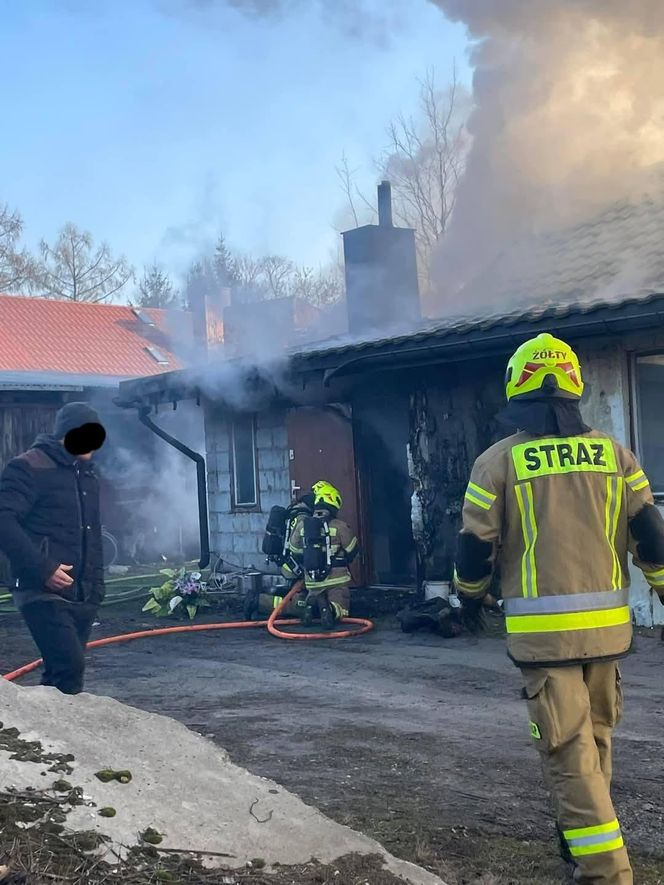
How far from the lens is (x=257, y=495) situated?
496 inches

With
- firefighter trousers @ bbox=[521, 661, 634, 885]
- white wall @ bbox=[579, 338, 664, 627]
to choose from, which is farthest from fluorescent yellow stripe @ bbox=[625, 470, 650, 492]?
white wall @ bbox=[579, 338, 664, 627]

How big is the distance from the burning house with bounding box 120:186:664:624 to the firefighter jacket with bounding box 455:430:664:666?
4.74m

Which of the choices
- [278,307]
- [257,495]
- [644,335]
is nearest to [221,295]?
[278,307]

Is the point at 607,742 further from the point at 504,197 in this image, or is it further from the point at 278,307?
the point at 504,197

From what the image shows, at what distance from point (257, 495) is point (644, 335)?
5.62 metres

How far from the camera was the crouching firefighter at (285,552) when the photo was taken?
10445 mm

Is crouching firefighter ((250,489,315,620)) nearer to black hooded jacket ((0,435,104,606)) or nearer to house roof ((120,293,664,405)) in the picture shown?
house roof ((120,293,664,405))

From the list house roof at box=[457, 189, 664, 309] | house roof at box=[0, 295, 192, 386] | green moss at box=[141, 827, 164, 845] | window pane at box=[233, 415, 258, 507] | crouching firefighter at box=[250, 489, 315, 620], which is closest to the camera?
green moss at box=[141, 827, 164, 845]

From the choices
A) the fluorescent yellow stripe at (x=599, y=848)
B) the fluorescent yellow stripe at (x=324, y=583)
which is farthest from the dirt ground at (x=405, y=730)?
the fluorescent yellow stripe at (x=324, y=583)

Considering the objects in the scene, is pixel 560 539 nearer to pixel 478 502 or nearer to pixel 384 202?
pixel 478 502

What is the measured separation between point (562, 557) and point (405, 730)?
270 cm

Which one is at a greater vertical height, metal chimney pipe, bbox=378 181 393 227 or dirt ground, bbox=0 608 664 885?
metal chimney pipe, bbox=378 181 393 227

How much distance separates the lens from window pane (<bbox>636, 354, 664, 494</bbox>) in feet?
28.9

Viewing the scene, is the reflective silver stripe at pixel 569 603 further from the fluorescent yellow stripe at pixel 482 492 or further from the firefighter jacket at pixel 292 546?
the firefighter jacket at pixel 292 546
